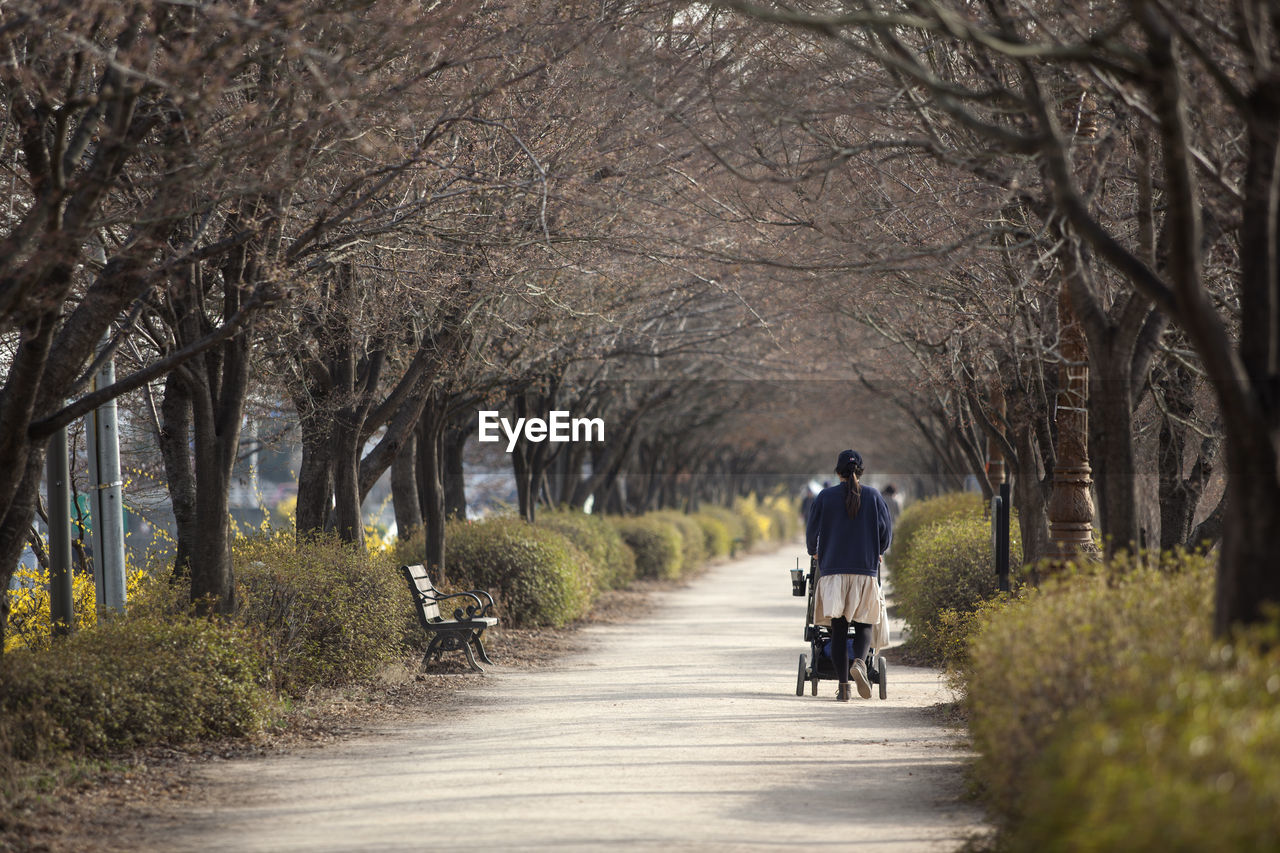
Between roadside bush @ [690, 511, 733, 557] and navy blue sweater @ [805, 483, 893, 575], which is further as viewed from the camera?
roadside bush @ [690, 511, 733, 557]

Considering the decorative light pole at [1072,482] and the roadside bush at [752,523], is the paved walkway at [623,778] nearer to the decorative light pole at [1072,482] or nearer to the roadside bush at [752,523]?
the decorative light pole at [1072,482]

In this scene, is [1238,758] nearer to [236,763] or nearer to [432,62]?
[236,763]

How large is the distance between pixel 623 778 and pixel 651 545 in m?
24.7

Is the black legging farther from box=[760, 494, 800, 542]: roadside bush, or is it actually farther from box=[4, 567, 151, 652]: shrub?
box=[760, 494, 800, 542]: roadside bush

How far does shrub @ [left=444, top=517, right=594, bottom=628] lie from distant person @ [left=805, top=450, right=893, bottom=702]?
7.61 meters

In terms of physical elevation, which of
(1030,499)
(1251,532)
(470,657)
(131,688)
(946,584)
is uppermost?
(1251,532)

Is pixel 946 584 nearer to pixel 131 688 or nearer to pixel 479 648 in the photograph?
pixel 479 648

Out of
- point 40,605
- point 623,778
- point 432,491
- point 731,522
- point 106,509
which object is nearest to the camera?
point 623,778

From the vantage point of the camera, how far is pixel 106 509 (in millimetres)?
11445

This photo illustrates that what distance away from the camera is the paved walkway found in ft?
20.8

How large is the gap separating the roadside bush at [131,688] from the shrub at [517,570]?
829cm

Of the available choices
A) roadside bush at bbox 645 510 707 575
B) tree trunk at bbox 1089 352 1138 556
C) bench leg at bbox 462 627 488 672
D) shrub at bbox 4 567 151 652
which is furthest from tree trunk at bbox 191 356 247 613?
roadside bush at bbox 645 510 707 575

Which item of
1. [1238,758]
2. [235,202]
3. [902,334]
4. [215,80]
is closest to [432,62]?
[235,202]

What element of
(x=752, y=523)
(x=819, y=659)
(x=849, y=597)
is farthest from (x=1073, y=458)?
(x=752, y=523)
